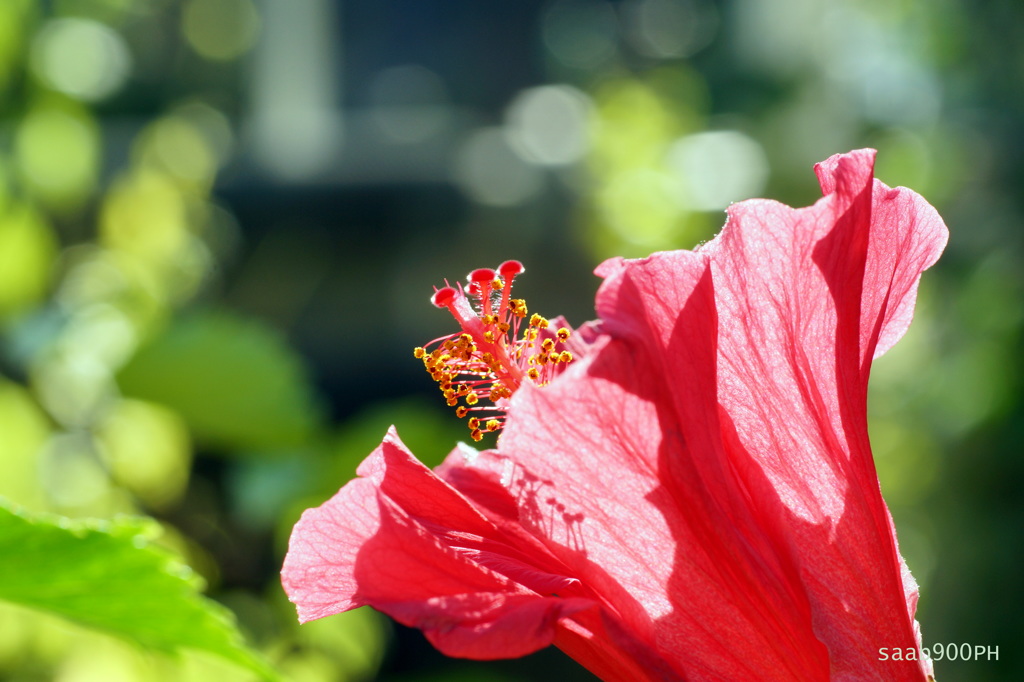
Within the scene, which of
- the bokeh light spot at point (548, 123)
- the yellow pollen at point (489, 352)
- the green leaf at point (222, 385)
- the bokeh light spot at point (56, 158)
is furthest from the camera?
the bokeh light spot at point (548, 123)

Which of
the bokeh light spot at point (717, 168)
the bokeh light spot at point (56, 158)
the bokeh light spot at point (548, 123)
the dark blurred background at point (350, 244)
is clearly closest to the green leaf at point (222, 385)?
the dark blurred background at point (350, 244)

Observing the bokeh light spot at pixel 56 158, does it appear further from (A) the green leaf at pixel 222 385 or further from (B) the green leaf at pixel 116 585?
(B) the green leaf at pixel 116 585

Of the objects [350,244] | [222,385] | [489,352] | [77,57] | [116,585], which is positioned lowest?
[116,585]

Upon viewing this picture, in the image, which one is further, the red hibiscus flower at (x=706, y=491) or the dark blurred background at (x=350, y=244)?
the dark blurred background at (x=350, y=244)

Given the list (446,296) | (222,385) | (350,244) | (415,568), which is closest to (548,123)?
(350,244)

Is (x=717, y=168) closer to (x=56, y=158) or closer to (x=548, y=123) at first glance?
(x=548, y=123)

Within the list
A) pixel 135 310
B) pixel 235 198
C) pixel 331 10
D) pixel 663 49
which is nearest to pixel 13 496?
pixel 135 310

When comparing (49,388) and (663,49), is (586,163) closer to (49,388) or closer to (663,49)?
(49,388)
